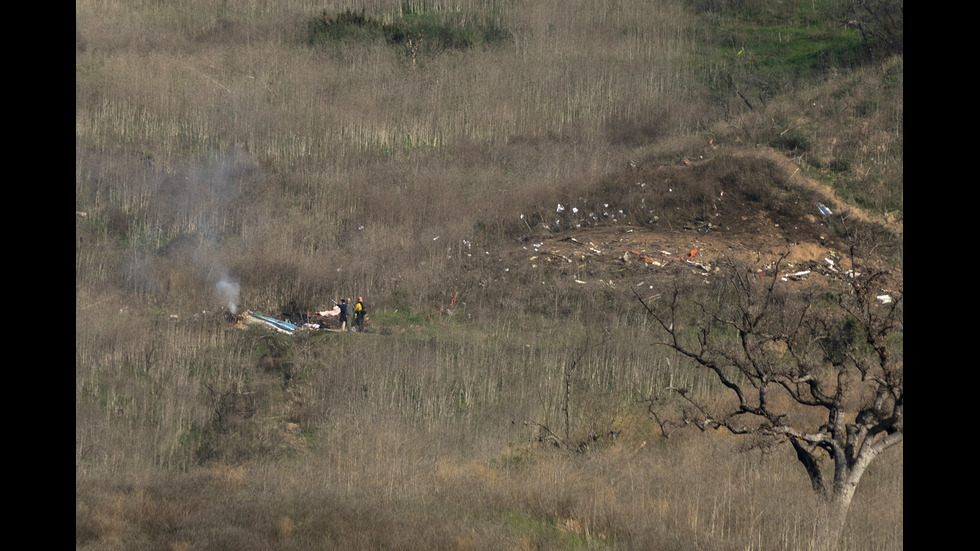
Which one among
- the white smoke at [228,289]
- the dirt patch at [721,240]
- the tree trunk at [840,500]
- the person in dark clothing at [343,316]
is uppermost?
the tree trunk at [840,500]

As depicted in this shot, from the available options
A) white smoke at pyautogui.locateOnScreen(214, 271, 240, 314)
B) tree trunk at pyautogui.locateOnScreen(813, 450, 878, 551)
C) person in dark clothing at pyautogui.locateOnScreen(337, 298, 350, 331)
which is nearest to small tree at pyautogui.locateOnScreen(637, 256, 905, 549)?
tree trunk at pyautogui.locateOnScreen(813, 450, 878, 551)

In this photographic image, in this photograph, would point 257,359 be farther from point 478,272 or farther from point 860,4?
point 860,4

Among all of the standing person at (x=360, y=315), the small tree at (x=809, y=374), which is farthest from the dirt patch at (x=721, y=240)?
the standing person at (x=360, y=315)

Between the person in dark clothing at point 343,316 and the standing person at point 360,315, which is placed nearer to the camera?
the standing person at point 360,315

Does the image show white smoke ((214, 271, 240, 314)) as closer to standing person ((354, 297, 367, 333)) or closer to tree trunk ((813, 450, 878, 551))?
standing person ((354, 297, 367, 333))

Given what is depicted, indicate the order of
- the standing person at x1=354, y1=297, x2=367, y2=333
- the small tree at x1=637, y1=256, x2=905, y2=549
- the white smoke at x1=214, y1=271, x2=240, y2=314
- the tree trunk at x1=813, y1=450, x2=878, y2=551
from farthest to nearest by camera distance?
the white smoke at x1=214, y1=271, x2=240, y2=314
the standing person at x1=354, y1=297, x2=367, y2=333
the small tree at x1=637, y1=256, x2=905, y2=549
the tree trunk at x1=813, y1=450, x2=878, y2=551

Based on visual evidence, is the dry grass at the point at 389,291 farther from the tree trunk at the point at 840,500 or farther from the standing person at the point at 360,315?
the standing person at the point at 360,315

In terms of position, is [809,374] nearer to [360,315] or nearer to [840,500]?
[840,500]

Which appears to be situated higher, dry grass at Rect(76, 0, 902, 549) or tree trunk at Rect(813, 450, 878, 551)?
tree trunk at Rect(813, 450, 878, 551)
